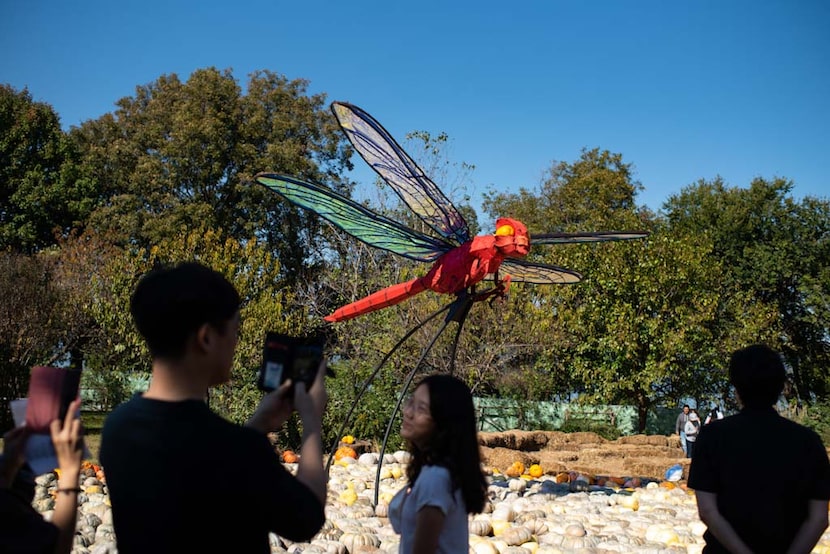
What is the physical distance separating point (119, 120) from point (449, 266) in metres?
22.9

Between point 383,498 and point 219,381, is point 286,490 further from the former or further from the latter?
point 383,498

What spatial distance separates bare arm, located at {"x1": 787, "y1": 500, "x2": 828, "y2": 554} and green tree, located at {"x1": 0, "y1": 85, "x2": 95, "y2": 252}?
25033 mm

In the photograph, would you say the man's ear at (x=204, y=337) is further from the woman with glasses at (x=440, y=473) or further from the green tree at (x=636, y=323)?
the green tree at (x=636, y=323)

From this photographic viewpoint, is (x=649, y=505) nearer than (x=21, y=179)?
Yes

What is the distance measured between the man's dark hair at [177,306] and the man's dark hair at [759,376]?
5.88ft

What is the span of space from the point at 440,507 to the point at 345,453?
943 centimetres

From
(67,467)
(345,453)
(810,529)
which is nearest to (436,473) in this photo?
(67,467)

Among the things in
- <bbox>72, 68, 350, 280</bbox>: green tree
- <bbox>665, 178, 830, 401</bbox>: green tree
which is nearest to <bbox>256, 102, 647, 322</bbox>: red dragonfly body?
<bbox>72, 68, 350, 280</bbox>: green tree

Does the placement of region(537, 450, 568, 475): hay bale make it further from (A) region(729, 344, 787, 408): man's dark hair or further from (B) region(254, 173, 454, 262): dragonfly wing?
(A) region(729, 344, 787, 408): man's dark hair

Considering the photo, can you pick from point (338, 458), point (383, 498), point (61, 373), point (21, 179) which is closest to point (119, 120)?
point (21, 179)

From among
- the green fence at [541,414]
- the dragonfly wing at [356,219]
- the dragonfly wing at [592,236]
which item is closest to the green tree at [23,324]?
the dragonfly wing at [356,219]

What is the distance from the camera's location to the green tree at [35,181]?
2495 centimetres

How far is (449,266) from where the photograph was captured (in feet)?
23.9

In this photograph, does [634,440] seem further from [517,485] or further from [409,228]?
A: [409,228]
